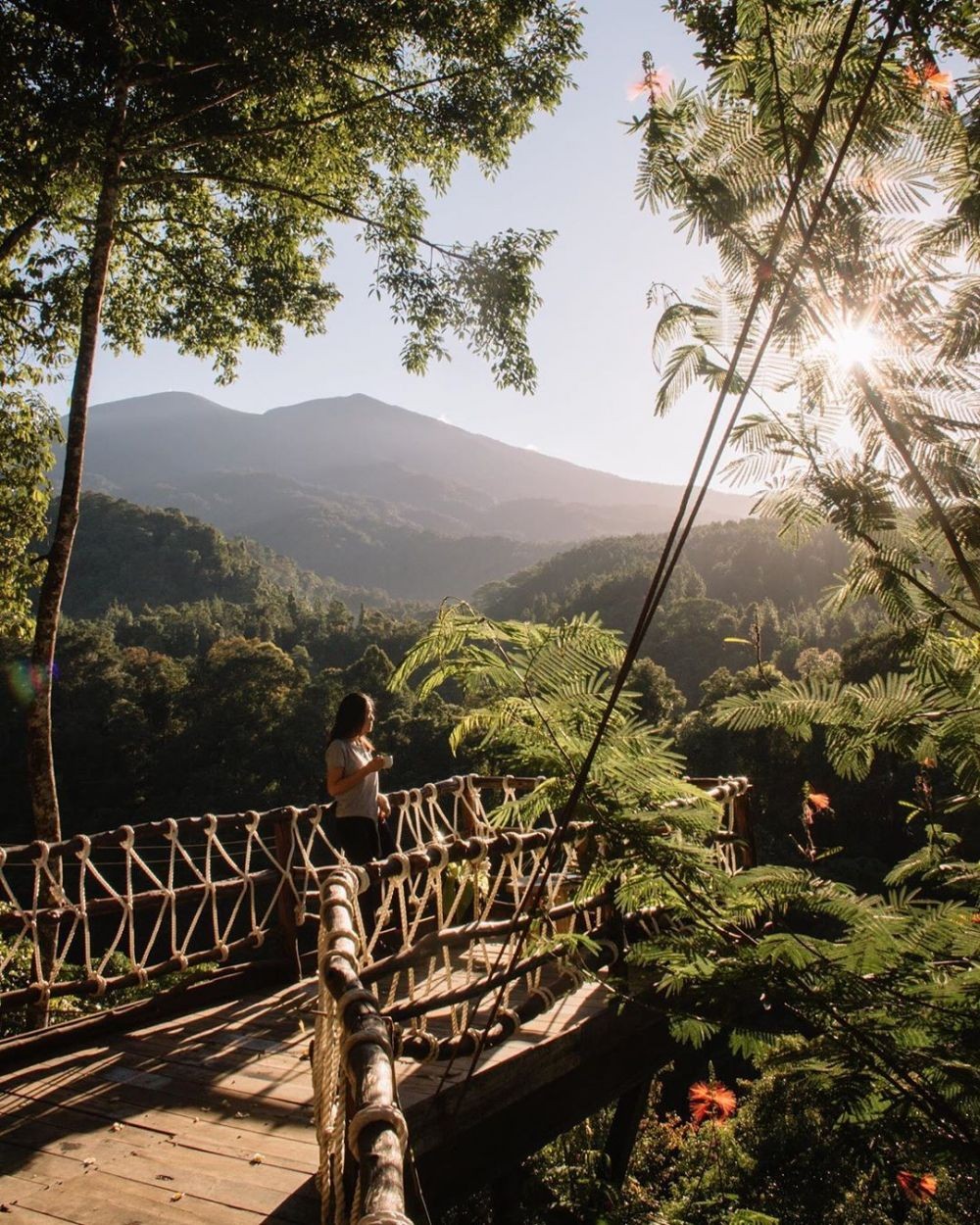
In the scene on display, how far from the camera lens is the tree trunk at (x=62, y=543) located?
589 centimetres

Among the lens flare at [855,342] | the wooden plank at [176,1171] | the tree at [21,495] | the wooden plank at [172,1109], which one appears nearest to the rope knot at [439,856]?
the wooden plank at [172,1109]

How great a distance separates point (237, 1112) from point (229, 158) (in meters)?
7.63

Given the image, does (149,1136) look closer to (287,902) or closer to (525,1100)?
(525,1100)

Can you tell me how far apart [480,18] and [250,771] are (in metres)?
30.4

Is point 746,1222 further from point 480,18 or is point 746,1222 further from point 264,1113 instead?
point 480,18

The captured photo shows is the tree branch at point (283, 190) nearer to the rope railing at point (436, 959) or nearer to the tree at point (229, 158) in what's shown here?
the tree at point (229, 158)

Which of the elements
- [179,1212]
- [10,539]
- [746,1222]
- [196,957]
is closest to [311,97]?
[10,539]

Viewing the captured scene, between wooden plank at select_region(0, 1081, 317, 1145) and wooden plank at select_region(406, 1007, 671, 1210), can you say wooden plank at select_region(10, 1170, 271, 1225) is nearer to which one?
wooden plank at select_region(0, 1081, 317, 1145)

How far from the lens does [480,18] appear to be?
7.08 metres

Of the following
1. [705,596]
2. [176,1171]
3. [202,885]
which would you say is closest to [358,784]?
[202,885]

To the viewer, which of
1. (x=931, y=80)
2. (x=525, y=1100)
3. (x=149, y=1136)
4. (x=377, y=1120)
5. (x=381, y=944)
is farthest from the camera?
(x=381, y=944)

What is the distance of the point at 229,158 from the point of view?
298 inches

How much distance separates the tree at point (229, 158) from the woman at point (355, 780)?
2.61 meters

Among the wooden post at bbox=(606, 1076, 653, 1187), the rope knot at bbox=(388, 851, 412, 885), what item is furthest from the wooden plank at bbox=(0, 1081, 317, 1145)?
the wooden post at bbox=(606, 1076, 653, 1187)
